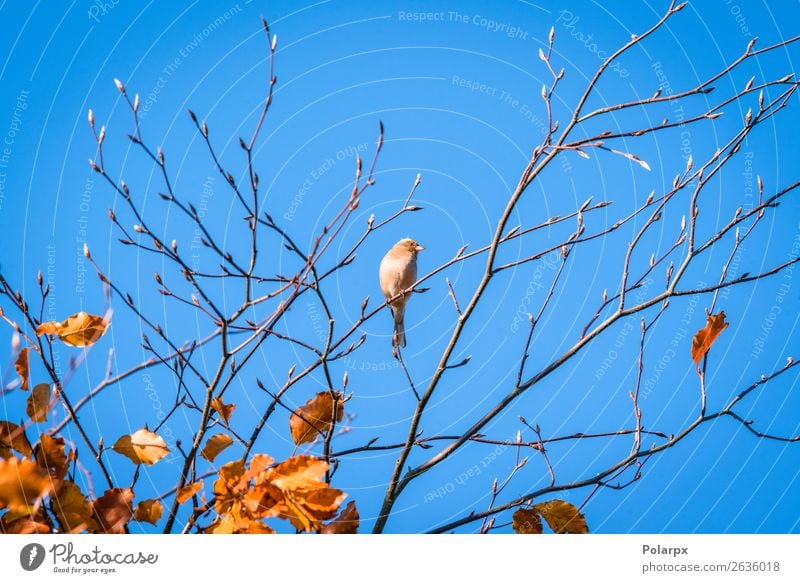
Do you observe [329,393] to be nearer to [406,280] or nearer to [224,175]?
[224,175]

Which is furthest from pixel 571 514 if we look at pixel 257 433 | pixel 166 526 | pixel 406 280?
pixel 406 280

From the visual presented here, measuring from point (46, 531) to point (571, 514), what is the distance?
2005 millimetres

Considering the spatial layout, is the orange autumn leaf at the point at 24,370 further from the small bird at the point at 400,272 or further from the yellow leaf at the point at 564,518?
the small bird at the point at 400,272

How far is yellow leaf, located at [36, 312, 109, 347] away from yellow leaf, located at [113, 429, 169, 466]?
1.25 feet

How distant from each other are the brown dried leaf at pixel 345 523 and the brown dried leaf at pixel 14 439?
108 cm

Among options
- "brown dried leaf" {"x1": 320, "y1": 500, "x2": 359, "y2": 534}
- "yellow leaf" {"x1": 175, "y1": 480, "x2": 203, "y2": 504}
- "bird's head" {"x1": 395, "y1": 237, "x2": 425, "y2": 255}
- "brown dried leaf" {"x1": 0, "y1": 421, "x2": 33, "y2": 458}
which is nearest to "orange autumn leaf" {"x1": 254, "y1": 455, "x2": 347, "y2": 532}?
"yellow leaf" {"x1": 175, "y1": 480, "x2": 203, "y2": 504}

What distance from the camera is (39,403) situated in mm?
3129

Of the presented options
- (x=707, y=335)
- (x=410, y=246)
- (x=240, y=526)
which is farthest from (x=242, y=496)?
(x=410, y=246)

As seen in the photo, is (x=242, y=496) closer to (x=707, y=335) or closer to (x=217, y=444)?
(x=217, y=444)

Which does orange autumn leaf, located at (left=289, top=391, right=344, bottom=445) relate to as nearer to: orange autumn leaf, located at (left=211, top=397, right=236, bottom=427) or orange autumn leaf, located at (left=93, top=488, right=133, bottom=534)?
orange autumn leaf, located at (left=211, top=397, right=236, bottom=427)

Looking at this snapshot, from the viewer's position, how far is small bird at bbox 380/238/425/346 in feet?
26.4

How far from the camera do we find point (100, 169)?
3.17m

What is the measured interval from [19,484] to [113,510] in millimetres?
464

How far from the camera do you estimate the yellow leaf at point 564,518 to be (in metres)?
3.53
